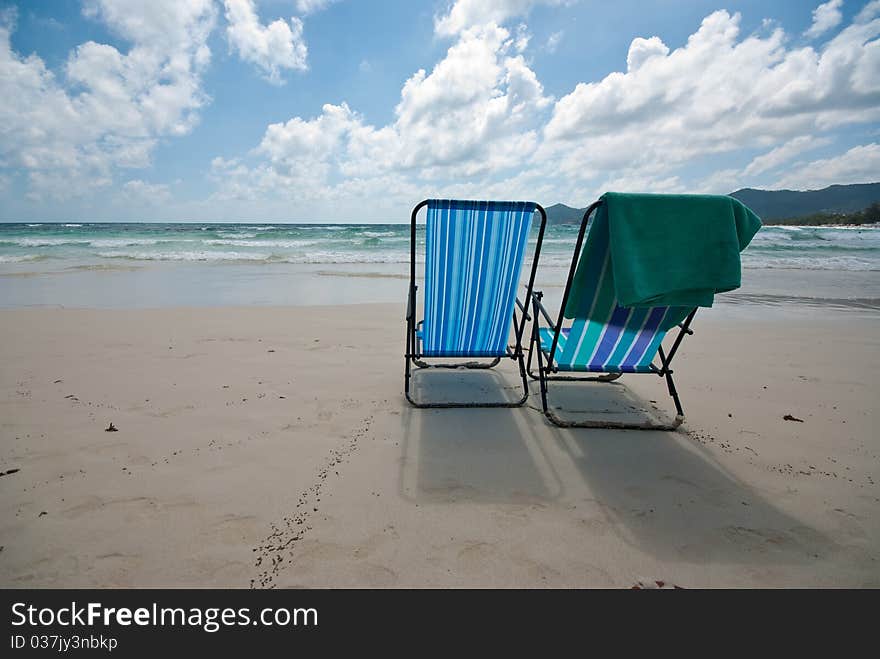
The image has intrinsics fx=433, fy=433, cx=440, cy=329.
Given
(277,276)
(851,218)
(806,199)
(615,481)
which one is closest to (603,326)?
(615,481)

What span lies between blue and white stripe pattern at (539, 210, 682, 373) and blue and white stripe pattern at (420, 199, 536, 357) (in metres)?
0.45

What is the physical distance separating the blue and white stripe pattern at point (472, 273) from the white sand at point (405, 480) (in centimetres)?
47

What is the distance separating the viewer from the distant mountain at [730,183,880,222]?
54.1 meters

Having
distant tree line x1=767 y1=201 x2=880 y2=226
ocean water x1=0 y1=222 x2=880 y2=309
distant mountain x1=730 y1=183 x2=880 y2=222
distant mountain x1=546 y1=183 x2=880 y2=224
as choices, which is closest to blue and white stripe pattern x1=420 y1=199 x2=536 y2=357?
ocean water x1=0 y1=222 x2=880 y2=309

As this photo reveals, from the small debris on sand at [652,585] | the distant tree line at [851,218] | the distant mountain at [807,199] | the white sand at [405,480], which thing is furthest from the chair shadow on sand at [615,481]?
the distant mountain at [807,199]

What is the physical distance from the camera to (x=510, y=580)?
5.31 feet

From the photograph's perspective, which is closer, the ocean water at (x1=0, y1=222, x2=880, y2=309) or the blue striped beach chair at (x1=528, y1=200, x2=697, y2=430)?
the blue striped beach chair at (x1=528, y1=200, x2=697, y2=430)

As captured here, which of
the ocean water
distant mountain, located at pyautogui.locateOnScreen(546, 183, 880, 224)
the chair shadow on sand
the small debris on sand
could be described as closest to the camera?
the small debris on sand

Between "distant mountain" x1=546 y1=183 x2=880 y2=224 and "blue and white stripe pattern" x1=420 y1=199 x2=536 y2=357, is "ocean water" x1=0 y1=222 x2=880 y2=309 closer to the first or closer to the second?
"blue and white stripe pattern" x1=420 y1=199 x2=536 y2=357

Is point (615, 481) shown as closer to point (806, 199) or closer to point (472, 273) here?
point (472, 273)

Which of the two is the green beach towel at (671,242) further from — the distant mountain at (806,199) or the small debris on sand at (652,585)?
the distant mountain at (806,199)
